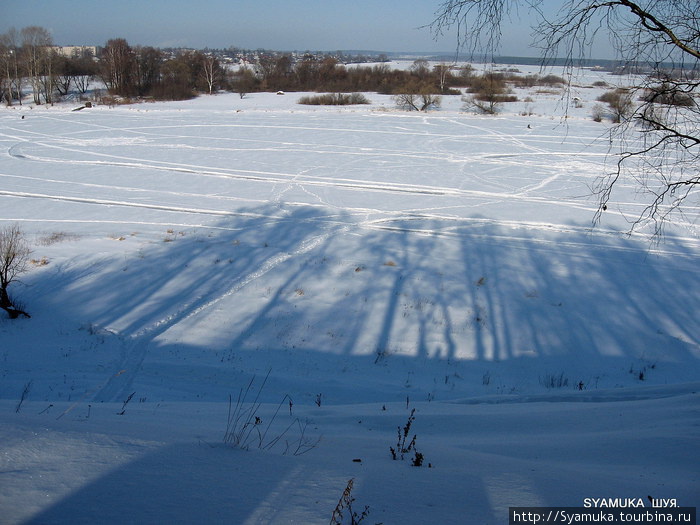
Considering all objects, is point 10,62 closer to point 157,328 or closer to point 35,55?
point 35,55

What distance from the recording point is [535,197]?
18781 mm

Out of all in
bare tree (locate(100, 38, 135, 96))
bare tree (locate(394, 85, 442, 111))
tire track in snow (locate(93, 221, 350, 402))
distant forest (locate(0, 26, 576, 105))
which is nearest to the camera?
tire track in snow (locate(93, 221, 350, 402))

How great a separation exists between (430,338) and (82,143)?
26523 mm

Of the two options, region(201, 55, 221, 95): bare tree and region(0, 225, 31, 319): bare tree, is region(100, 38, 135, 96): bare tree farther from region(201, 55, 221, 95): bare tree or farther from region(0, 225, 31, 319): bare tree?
region(0, 225, 31, 319): bare tree

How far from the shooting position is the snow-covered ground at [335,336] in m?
2.62

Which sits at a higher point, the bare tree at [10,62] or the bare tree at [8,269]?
the bare tree at [10,62]

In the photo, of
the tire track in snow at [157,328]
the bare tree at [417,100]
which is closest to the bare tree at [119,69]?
the bare tree at [417,100]

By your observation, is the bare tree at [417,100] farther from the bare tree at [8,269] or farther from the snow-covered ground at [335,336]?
the bare tree at [8,269]

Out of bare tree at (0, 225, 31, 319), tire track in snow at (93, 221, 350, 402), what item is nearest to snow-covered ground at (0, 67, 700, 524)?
tire track in snow at (93, 221, 350, 402)

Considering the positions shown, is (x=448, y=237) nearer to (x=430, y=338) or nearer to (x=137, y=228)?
(x=430, y=338)

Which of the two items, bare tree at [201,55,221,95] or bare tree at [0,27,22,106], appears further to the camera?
bare tree at [201,55,221,95]

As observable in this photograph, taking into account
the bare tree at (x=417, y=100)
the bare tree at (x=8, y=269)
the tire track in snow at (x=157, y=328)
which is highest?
the bare tree at (x=417, y=100)

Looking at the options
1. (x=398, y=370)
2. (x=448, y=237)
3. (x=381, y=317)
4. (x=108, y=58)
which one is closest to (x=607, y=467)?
(x=398, y=370)

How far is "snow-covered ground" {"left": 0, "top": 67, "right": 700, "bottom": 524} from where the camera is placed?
8.59ft
